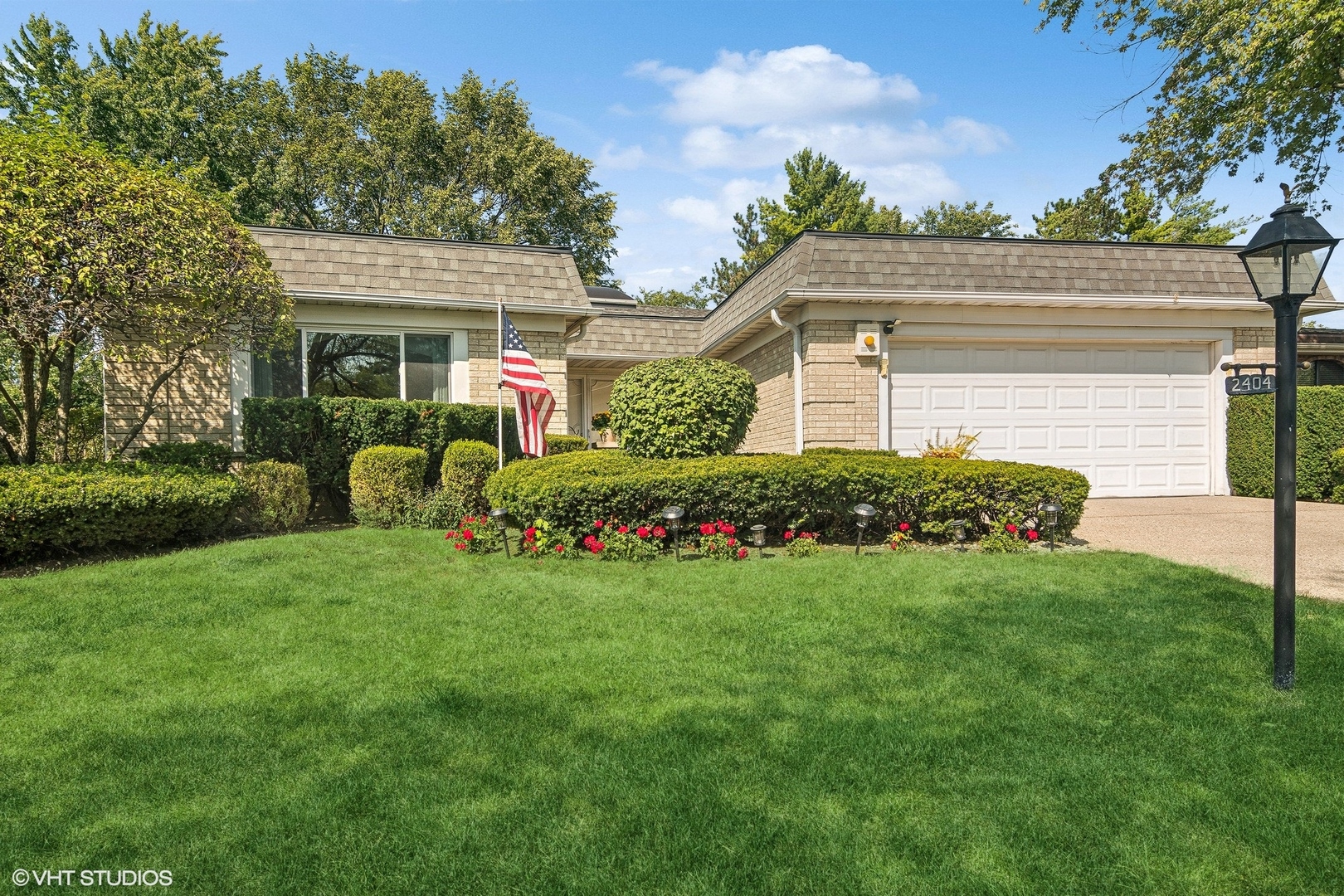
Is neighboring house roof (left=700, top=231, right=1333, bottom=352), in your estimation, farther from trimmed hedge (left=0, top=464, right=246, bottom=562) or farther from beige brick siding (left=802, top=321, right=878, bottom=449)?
trimmed hedge (left=0, top=464, right=246, bottom=562)

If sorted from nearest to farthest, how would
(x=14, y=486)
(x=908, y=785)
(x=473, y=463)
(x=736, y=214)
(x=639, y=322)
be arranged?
(x=908, y=785)
(x=14, y=486)
(x=473, y=463)
(x=639, y=322)
(x=736, y=214)

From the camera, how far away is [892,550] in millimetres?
6875

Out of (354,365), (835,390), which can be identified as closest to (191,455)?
(354,365)

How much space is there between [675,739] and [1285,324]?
343cm

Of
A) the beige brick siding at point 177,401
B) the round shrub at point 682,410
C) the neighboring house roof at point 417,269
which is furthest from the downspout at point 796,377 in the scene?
the beige brick siding at point 177,401

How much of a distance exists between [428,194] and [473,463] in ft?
69.6

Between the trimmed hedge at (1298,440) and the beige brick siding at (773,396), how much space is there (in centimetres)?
606

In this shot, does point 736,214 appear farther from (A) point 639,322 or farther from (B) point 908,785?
(B) point 908,785

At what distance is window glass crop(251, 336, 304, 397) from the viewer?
399 inches

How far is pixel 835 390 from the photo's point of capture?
10367 millimetres

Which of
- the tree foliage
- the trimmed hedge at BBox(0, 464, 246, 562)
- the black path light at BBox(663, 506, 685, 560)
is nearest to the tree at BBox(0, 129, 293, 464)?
the trimmed hedge at BBox(0, 464, 246, 562)

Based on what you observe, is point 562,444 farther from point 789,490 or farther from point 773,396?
point 789,490

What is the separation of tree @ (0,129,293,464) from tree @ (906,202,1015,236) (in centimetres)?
3304

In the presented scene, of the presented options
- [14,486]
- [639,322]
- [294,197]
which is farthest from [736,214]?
[14,486]
